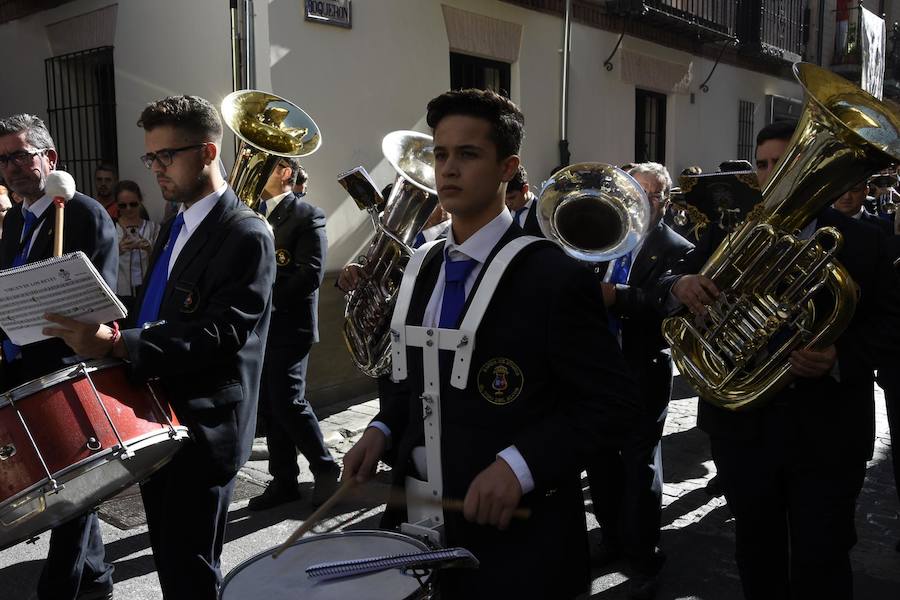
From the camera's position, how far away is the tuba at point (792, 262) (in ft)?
8.58

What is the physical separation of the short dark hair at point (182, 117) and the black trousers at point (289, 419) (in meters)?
2.24

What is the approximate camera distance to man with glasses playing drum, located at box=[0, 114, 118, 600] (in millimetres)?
3326

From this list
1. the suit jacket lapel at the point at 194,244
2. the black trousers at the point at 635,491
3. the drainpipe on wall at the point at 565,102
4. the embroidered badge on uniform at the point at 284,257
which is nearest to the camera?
the suit jacket lapel at the point at 194,244

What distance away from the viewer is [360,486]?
2.03 metres

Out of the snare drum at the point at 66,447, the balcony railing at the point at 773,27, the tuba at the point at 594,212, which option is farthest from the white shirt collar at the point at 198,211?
the balcony railing at the point at 773,27

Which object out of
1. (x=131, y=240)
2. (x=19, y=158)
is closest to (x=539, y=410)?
(x=19, y=158)

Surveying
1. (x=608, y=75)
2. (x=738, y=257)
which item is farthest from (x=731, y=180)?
(x=608, y=75)

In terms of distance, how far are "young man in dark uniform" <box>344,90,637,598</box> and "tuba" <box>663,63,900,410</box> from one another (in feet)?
3.41

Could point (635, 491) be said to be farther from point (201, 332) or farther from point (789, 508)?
point (201, 332)

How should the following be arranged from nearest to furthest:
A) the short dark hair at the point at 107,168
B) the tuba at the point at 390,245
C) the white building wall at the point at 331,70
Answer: the tuba at the point at 390,245
the white building wall at the point at 331,70
the short dark hair at the point at 107,168

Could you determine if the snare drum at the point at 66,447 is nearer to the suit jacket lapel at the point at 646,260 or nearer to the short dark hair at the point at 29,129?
the short dark hair at the point at 29,129

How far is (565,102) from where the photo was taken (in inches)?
386

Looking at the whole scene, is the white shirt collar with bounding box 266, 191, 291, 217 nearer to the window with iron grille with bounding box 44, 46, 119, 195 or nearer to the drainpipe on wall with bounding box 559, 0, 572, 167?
the window with iron grille with bounding box 44, 46, 119, 195

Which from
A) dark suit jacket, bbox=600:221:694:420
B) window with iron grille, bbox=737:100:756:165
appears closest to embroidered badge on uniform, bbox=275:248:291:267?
dark suit jacket, bbox=600:221:694:420
